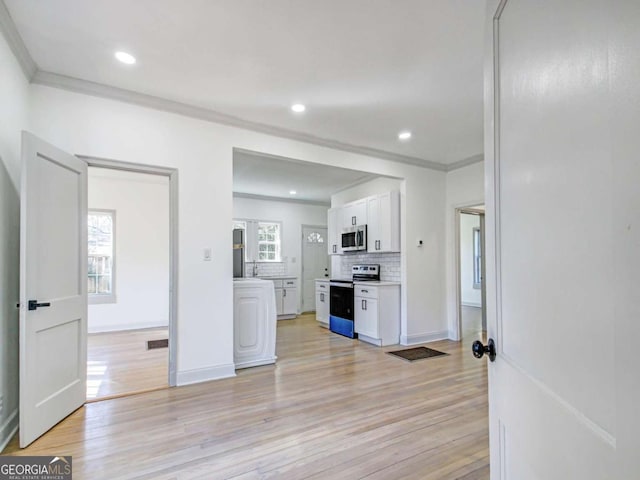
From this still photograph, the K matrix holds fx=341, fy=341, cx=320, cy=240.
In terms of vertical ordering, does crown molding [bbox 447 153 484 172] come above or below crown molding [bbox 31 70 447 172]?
below

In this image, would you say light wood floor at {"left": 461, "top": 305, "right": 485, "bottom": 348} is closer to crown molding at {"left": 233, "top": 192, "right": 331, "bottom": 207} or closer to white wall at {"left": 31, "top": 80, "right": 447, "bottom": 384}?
white wall at {"left": 31, "top": 80, "right": 447, "bottom": 384}

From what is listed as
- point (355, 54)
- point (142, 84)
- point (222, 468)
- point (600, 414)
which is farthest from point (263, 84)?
point (600, 414)

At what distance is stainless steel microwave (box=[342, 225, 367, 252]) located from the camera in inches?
227

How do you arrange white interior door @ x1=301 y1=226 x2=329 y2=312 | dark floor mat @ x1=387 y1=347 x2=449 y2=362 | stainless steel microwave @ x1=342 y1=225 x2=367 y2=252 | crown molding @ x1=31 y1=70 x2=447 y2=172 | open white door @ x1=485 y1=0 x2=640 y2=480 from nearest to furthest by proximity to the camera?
open white door @ x1=485 y1=0 x2=640 y2=480 → crown molding @ x1=31 y1=70 x2=447 y2=172 → dark floor mat @ x1=387 y1=347 x2=449 y2=362 → stainless steel microwave @ x1=342 y1=225 x2=367 y2=252 → white interior door @ x1=301 y1=226 x2=329 y2=312

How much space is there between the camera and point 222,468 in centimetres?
201

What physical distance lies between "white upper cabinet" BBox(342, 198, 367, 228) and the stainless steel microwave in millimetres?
93

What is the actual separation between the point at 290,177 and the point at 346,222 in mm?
1318

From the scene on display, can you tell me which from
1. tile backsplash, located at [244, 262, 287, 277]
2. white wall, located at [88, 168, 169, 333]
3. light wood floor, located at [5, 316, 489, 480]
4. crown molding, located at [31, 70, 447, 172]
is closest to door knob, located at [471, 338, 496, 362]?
light wood floor, located at [5, 316, 489, 480]

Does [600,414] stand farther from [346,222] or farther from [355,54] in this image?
[346,222]

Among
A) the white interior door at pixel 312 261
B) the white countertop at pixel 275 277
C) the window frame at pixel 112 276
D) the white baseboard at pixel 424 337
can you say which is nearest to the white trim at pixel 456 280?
the white baseboard at pixel 424 337

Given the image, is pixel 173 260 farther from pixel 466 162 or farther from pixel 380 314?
pixel 466 162

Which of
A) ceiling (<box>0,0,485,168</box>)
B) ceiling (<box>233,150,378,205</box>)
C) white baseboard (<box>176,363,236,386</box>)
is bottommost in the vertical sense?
white baseboard (<box>176,363,236,386</box>)

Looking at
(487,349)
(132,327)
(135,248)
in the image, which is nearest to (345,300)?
(132,327)

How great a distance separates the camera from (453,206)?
5324 mm
